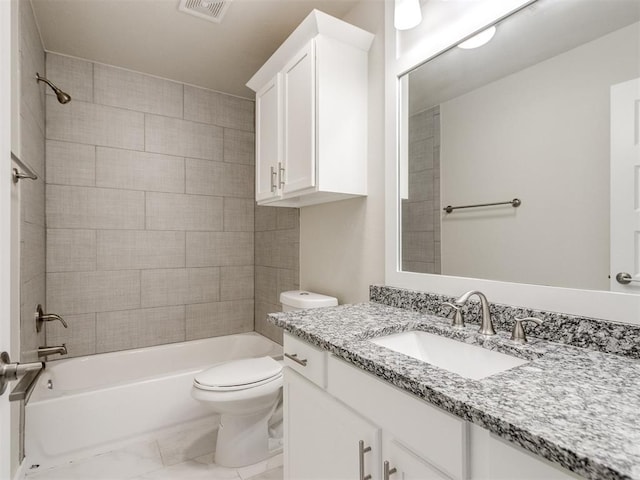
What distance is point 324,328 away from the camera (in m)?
1.19

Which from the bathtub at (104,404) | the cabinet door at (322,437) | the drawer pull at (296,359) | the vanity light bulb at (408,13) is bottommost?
the bathtub at (104,404)

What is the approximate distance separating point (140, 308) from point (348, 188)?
1.96 metres

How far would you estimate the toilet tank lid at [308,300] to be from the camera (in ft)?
6.32

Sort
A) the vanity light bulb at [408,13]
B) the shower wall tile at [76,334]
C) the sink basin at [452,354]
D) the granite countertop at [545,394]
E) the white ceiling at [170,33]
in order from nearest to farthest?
the granite countertop at [545,394] → the sink basin at [452,354] → the vanity light bulb at [408,13] → the white ceiling at [170,33] → the shower wall tile at [76,334]

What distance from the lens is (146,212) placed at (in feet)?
8.87

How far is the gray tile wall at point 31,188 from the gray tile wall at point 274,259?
59.1 inches

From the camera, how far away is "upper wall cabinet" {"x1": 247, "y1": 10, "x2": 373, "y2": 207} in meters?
1.65

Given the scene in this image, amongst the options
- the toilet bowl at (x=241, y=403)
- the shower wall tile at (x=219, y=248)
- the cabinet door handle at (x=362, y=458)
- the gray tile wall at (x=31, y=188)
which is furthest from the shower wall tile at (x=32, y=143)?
the cabinet door handle at (x=362, y=458)

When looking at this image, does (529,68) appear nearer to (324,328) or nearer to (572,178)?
(572,178)

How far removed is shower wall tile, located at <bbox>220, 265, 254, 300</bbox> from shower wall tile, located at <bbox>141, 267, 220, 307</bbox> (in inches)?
2.1

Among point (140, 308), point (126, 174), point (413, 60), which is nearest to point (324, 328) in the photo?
point (413, 60)

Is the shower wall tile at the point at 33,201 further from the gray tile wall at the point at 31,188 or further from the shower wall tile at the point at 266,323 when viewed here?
the shower wall tile at the point at 266,323

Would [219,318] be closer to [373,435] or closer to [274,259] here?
[274,259]

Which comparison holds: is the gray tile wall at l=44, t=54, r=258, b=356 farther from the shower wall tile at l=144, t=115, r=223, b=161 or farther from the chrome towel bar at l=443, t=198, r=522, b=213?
the chrome towel bar at l=443, t=198, r=522, b=213
